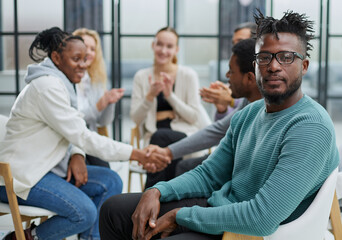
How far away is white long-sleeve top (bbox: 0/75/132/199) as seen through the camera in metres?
2.31

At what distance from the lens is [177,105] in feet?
12.2

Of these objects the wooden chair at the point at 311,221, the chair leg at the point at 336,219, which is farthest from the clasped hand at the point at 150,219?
the chair leg at the point at 336,219

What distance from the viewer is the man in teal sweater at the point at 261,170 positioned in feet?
4.66

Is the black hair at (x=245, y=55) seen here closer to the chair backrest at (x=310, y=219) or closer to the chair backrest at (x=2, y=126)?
the chair backrest at (x=310, y=219)

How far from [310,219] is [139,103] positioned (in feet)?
8.42

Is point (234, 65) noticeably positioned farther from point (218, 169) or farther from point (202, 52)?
point (202, 52)

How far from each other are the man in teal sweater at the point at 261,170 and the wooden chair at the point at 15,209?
0.56 meters

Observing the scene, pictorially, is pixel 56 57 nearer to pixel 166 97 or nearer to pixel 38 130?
pixel 38 130

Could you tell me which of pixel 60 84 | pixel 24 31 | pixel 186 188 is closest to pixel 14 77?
pixel 24 31

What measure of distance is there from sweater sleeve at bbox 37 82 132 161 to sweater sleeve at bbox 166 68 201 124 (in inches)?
47.3

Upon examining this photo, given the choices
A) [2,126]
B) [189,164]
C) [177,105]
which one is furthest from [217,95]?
[2,126]

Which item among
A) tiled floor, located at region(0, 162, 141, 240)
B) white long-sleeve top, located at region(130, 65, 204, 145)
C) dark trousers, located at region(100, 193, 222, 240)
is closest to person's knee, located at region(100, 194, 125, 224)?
dark trousers, located at region(100, 193, 222, 240)

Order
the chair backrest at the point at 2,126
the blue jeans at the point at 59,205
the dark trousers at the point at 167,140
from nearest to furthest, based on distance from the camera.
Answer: the blue jeans at the point at 59,205, the chair backrest at the point at 2,126, the dark trousers at the point at 167,140

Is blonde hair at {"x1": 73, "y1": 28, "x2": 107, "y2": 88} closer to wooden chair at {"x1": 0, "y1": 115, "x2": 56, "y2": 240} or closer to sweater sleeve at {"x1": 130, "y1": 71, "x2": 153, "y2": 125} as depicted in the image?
sweater sleeve at {"x1": 130, "y1": 71, "x2": 153, "y2": 125}
